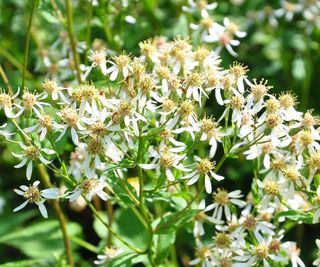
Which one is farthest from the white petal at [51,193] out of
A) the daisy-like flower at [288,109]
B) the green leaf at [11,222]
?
the green leaf at [11,222]

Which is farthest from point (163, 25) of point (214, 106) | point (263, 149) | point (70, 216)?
point (263, 149)

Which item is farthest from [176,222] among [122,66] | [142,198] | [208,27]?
[208,27]

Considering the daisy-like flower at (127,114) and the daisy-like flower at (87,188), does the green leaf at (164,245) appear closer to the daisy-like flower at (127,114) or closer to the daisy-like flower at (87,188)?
the daisy-like flower at (87,188)

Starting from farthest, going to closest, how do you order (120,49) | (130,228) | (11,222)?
(11,222) < (120,49) < (130,228)

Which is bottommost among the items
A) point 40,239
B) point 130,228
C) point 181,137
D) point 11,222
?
point 11,222

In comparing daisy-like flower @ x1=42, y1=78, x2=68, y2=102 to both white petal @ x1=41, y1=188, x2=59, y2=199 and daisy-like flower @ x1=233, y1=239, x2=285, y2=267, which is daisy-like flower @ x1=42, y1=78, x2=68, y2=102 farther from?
daisy-like flower @ x1=233, y1=239, x2=285, y2=267

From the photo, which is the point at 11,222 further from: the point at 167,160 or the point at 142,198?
the point at 167,160

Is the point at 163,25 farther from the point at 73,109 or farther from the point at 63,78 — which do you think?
the point at 73,109
